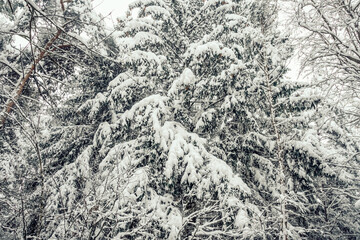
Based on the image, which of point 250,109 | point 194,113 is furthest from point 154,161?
point 250,109

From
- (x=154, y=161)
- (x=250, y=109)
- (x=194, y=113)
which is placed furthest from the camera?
(x=194, y=113)

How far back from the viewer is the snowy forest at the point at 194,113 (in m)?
4.25

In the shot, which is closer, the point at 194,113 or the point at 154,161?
the point at 154,161

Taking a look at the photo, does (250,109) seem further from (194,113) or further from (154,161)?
(154,161)

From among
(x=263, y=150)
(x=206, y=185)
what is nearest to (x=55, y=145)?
(x=206, y=185)

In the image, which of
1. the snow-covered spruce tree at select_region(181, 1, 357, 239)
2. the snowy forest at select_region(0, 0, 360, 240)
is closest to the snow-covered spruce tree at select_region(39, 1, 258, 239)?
the snowy forest at select_region(0, 0, 360, 240)

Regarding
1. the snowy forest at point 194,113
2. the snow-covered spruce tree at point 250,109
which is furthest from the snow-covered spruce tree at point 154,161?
the snow-covered spruce tree at point 250,109

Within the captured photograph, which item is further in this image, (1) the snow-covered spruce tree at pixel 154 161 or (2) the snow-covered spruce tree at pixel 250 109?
(2) the snow-covered spruce tree at pixel 250 109

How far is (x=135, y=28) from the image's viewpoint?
6707 millimetres

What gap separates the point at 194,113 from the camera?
290 inches

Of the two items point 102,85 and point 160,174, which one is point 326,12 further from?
point 102,85

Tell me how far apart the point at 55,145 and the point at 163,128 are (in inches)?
181

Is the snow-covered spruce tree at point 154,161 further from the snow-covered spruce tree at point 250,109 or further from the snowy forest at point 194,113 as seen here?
the snow-covered spruce tree at point 250,109

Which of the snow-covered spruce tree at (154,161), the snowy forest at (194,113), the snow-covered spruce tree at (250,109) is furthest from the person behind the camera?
the snow-covered spruce tree at (250,109)
